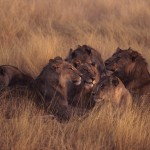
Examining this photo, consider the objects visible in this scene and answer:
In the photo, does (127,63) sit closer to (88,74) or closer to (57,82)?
(88,74)

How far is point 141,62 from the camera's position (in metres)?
8.83

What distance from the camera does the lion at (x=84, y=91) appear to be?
25.3ft

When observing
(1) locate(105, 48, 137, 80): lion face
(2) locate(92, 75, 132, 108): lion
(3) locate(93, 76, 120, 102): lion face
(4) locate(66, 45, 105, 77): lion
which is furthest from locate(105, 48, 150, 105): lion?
(3) locate(93, 76, 120, 102): lion face

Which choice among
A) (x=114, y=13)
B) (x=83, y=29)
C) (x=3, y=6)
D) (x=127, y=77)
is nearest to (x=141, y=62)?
(x=127, y=77)

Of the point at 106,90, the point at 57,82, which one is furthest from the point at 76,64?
the point at 106,90


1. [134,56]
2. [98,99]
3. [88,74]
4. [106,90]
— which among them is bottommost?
[98,99]

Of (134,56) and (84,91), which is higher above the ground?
(134,56)

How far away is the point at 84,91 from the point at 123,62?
4.30 ft

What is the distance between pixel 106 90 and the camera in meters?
7.23

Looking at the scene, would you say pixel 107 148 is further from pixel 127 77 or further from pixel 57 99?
pixel 127 77

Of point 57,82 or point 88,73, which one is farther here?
point 88,73

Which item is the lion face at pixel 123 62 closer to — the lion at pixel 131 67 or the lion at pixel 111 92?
the lion at pixel 131 67

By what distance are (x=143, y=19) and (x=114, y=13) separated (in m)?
1.31

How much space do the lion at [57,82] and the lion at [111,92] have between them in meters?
0.44
